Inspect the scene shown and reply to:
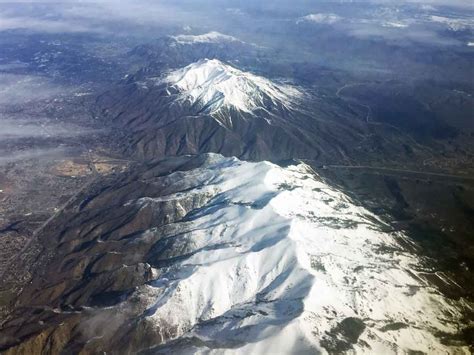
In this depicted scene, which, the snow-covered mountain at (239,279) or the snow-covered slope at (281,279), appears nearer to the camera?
the snow-covered slope at (281,279)

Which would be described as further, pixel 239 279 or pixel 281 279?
pixel 239 279

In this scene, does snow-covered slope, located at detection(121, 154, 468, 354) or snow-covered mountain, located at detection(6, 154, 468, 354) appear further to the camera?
snow-covered mountain, located at detection(6, 154, 468, 354)

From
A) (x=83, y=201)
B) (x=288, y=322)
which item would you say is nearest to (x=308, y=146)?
(x=83, y=201)

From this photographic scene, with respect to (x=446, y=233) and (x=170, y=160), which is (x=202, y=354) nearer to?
(x=446, y=233)

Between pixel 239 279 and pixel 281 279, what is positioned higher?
pixel 281 279
